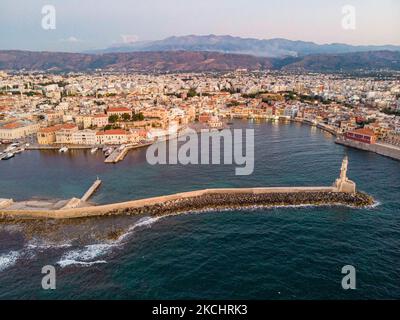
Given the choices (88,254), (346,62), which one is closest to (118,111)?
(88,254)

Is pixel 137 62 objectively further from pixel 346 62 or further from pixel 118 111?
pixel 118 111

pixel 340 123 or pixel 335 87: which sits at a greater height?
pixel 335 87

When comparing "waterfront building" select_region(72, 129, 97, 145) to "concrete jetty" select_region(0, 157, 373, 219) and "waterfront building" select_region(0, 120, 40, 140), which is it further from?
"concrete jetty" select_region(0, 157, 373, 219)

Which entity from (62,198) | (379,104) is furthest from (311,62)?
(62,198)

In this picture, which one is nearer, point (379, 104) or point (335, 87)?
point (379, 104)

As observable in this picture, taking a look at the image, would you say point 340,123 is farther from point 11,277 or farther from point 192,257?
point 11,277

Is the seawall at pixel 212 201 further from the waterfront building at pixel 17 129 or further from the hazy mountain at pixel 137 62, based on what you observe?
the hazy mountain at pixel 137 62

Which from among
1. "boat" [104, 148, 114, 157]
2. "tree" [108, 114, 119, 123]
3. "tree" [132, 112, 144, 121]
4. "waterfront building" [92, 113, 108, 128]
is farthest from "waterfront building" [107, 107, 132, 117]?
"boat" [104, 148, 114, 157]
